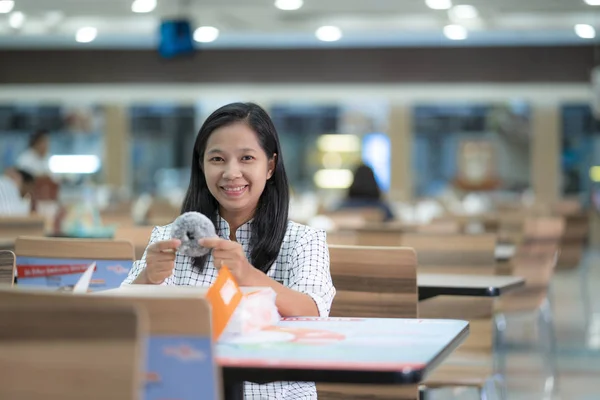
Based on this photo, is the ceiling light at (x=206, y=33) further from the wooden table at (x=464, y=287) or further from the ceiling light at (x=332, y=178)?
the wooden table at (x=464, y=287)

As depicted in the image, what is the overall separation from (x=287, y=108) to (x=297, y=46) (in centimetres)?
278

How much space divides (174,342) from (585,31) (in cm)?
1346

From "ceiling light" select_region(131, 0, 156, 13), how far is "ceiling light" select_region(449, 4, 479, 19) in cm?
349

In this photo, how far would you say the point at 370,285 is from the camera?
2.94m

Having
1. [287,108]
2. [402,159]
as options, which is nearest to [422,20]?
[402,159]

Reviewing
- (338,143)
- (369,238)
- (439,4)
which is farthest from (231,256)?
(338,143)

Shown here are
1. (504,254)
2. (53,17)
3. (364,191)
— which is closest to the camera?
(504,254)

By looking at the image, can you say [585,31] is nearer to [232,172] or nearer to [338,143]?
[338,143]

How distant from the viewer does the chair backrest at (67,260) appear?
3.33 m

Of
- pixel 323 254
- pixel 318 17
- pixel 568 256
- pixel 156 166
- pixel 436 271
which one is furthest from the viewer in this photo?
pixel 156 166

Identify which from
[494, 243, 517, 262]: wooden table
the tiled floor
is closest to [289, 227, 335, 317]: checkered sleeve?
[494, 243, 517, 262]: wooden table

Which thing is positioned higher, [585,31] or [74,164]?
[585,31]

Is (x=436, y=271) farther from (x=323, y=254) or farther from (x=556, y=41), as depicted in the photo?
(x=556, y=41)

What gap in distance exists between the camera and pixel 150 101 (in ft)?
57.0
